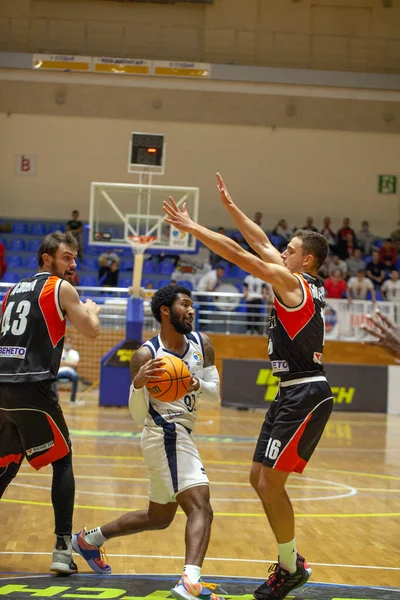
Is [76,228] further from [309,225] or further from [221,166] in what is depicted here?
[309,225]

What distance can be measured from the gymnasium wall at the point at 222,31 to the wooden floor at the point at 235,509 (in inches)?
598

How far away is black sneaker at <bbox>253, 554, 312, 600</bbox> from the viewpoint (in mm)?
5070

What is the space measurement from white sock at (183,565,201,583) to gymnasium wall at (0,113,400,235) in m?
23.2

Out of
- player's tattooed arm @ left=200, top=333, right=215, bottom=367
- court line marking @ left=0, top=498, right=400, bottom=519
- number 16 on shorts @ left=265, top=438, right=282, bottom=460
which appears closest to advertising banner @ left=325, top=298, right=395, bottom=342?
court line marking @ left=0, top=498, right=400, bottom=519

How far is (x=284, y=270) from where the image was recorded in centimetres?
509

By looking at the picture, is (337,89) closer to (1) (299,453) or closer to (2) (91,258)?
(2) (91,258)

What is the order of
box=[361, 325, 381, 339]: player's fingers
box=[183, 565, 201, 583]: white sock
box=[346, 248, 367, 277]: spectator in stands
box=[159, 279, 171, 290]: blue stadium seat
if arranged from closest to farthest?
box=[361, 325, 381, 339]: player's fingers
box=[183, 565, 201, 583]: white sock
box=[159, 279, 171, 290]: blue stadium seat
box=[346, 248, 367, 277]: spectator in stands

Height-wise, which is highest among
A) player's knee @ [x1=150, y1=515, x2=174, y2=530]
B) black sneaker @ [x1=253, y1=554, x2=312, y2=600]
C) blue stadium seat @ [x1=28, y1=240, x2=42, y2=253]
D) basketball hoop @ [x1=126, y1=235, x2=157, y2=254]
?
blue stadium seat @ [x1=28, y1=240, x2=42, y2=253]

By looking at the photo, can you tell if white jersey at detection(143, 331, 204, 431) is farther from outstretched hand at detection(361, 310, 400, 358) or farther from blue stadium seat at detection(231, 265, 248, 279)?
blue stadium seat at detection(231, 265, 248, 279)

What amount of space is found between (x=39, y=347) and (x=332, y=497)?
4.60 meters

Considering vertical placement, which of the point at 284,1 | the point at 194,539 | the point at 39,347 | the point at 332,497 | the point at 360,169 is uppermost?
the point at 284,1

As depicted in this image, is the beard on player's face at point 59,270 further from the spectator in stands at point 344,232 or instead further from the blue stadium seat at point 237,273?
the spectator in stands at point 344,232

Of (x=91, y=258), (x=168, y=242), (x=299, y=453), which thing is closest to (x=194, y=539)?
(x=299, y=453)

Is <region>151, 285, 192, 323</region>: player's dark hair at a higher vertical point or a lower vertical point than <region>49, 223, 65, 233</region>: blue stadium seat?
lower
